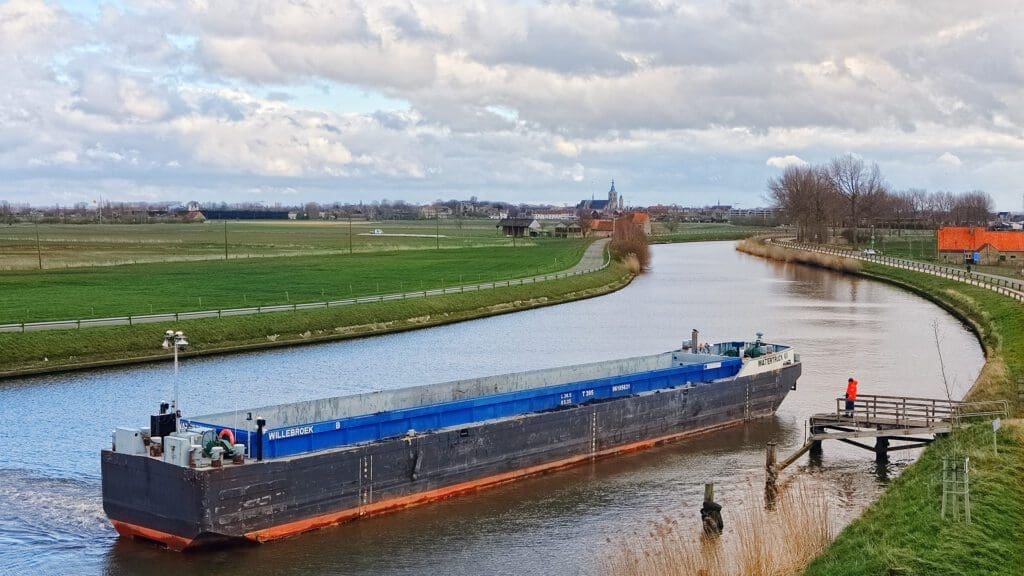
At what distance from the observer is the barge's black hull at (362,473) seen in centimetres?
2453

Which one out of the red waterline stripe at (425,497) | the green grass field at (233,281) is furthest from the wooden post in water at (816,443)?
the green grass field at (233,281)

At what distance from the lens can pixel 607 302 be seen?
84062mm

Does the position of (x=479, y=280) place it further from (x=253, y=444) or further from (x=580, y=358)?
(x=253, y=444)

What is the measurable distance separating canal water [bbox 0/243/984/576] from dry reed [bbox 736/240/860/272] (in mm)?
44850

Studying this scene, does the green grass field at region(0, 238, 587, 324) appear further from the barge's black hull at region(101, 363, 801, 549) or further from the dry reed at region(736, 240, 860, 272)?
the barge's black hull at region(101, 363, 801, 549)

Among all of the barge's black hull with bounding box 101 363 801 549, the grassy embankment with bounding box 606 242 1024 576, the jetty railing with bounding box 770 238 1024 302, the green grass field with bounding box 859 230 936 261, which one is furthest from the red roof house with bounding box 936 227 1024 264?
the grassy embankment with bounding box 606 242 1024 576

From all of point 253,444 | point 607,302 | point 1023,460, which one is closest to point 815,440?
point 1023,460

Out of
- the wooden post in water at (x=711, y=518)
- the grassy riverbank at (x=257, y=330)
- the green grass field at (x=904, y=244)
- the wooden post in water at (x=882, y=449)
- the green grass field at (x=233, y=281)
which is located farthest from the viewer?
the green grass field at (x=904, y=244)

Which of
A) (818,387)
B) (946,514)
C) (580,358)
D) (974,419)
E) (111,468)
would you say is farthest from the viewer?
(580,358)

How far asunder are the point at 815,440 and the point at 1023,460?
7.99 meters

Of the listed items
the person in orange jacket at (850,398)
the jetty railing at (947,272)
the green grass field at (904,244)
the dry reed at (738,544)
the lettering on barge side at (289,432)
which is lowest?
the dry reed at (738,544)

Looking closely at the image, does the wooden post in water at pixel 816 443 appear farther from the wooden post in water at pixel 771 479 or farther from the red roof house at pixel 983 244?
the red roof house at pixel 983 244

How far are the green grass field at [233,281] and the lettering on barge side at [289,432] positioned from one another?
33833mm

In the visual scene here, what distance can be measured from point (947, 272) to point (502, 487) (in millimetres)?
76279
